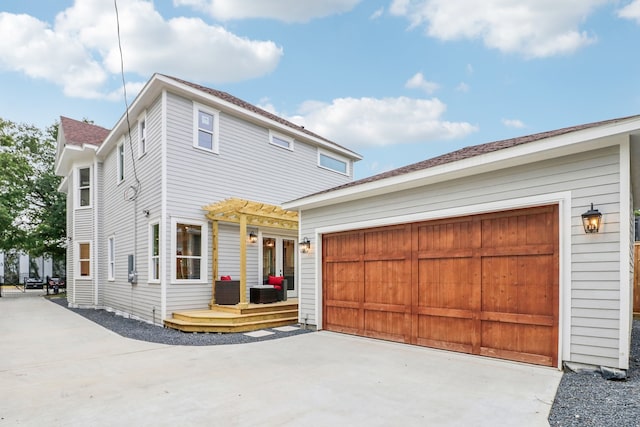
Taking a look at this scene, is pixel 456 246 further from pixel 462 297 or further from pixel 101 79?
pixel 101 79

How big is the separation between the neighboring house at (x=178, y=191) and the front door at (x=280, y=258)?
0.03 m

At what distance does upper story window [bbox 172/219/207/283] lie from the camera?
880 centimetres

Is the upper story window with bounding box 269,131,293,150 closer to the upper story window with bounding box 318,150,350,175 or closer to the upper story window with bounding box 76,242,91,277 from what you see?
the upper story window with bounding box 318,150,350,175

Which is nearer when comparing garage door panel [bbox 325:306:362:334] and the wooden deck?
garage door panel [bbox 325:306:362:334]

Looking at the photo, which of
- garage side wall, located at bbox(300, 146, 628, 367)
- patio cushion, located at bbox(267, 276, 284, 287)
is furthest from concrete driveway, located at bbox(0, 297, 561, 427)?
patio cushion, located at bbox(267, 276, 284, 287)

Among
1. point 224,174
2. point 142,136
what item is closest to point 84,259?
point 142,136

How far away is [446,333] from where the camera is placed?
568cm

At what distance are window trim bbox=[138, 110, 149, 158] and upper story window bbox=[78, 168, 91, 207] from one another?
17.4ft

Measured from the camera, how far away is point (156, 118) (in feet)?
29.9

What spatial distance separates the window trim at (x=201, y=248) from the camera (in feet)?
28.3

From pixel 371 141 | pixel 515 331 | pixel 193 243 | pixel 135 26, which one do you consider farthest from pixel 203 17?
pixel 371 141

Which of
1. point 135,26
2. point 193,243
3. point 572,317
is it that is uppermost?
point 135,26

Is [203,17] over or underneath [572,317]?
over

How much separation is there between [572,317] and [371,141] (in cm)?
3428
